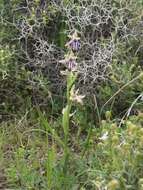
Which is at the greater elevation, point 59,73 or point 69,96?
point 69,96

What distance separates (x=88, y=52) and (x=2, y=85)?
0.52m

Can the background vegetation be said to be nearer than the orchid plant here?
No

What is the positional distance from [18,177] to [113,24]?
1143mm

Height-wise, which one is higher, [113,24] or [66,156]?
[113,24]

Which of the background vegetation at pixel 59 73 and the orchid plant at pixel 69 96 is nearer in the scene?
the orchid plant at pixel 69 96

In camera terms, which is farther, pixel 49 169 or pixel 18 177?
pixel 18 177

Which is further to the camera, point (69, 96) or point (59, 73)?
point (59, 73)

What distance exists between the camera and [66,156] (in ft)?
7.11

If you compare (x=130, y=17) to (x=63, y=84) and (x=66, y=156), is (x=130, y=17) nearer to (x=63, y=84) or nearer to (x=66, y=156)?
(x=63, y=84)

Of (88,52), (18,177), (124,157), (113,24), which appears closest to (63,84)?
(88,52)

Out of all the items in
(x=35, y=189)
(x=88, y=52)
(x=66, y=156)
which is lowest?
(x=35, y=189)

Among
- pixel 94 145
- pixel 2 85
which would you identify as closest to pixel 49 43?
pixel 2 85

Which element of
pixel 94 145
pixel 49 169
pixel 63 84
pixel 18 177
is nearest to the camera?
pixel 49 169

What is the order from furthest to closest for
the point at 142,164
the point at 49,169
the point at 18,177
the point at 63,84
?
the point at 63,84, the point at 18,177, the point at 49,169, the point at 142,164
